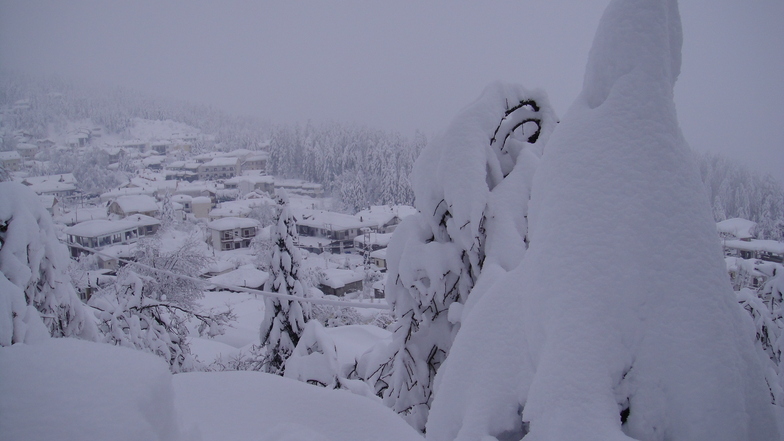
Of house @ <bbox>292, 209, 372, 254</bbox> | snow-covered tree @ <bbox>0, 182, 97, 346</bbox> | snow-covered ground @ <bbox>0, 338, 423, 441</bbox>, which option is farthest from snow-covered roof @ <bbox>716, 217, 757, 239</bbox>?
house @ <bbox>292, 209, 372, 254</bbox>

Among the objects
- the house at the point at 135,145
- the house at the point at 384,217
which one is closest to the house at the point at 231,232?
the house at the point at 384,217

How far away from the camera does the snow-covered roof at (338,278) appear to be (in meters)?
29.1

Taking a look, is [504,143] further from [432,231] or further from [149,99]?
[149,99]

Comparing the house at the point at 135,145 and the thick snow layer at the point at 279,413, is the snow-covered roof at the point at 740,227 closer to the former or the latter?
the thick snow layer at the point at 279,413

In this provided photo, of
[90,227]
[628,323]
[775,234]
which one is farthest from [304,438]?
[90,227]

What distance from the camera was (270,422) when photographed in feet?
9.21

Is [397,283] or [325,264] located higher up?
[397,283]

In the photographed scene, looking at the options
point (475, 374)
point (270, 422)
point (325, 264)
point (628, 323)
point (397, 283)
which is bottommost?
point (325, 264)

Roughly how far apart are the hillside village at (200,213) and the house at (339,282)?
0.08 m

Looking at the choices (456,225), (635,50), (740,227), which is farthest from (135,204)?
(635,50)

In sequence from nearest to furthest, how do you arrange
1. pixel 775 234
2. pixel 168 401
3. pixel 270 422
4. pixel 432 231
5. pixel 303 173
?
pixel 168 401 < pixel 270 422 < pixel 432 231 < pixel 775 234 < pixel 303 173

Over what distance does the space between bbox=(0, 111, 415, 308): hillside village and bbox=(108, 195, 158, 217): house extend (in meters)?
0.08

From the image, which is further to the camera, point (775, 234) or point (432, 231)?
point (775, 234)

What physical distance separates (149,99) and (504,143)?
14938 cm
